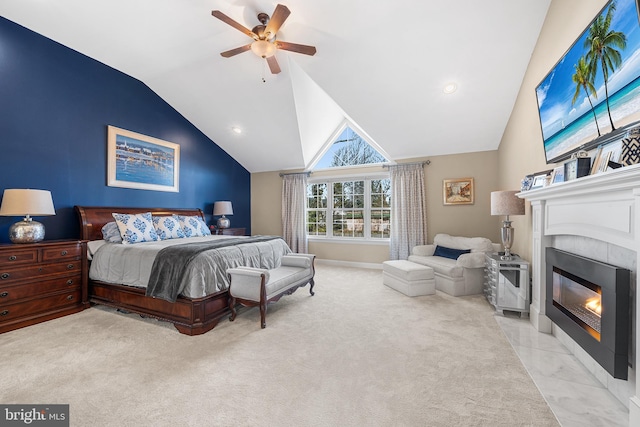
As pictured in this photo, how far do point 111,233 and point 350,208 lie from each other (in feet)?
14.2

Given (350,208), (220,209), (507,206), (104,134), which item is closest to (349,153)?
(350,208)

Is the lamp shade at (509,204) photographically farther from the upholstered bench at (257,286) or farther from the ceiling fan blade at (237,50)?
the ceiling fan blade at (237,50)

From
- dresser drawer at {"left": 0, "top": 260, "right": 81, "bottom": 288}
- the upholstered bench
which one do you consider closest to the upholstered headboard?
dresser drawer at {"left": 0, "top": 260, "right": 81, "bottom": 288}

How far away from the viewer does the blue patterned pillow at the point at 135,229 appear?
3.54 meters

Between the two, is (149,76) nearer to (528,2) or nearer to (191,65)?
(191,65)

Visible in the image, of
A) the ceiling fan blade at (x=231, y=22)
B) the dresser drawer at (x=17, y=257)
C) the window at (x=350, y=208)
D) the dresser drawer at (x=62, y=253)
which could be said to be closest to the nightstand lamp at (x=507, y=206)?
the window at (x=350, y=208)

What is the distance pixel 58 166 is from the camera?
11.4ft

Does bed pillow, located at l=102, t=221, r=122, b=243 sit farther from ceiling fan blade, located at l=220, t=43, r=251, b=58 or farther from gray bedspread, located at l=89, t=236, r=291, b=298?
ceiling fan blade, located at l=220, t=43, r=251, b=58

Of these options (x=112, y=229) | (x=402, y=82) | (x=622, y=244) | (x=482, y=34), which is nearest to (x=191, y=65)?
(x=112, y=229)

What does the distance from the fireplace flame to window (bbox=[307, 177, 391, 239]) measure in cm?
387

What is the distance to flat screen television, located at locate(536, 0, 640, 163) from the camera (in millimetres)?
1587

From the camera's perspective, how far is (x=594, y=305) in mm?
1838

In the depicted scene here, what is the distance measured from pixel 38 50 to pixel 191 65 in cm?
173

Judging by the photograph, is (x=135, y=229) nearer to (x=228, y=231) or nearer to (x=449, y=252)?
(x=228, y=231)
